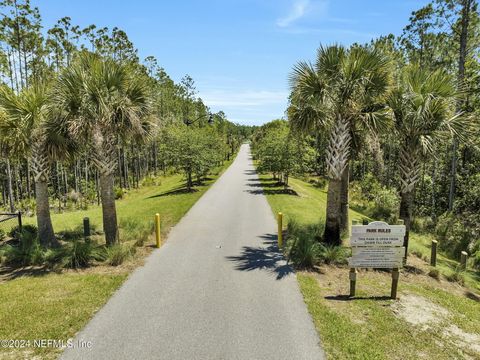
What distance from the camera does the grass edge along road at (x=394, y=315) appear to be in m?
5.26

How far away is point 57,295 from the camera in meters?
6.98

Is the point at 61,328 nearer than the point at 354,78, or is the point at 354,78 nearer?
the point at 61,328

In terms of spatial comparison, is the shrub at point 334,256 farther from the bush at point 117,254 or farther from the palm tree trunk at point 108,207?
the palm tree trunk at point 108,207

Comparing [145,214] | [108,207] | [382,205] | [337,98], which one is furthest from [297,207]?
[108,207]

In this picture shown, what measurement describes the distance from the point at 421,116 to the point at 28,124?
36.7 feet

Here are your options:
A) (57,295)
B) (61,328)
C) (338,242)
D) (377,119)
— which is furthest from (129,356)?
(377,119)

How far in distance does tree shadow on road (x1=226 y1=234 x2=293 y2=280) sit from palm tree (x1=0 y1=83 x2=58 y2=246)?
6578 millimetres

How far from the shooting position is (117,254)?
8.92 meters

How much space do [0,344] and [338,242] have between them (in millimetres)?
8926

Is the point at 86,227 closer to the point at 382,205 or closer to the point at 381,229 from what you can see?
the point at 381,229

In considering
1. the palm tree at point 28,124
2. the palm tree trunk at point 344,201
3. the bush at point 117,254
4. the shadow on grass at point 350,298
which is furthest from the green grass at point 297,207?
the palm tree at point 28,124

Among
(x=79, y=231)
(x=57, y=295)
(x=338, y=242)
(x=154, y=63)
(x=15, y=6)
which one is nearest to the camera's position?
(x=57, y=295)

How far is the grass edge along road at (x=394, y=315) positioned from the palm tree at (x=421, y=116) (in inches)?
122

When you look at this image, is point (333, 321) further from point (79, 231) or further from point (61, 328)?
point (79, 231)
